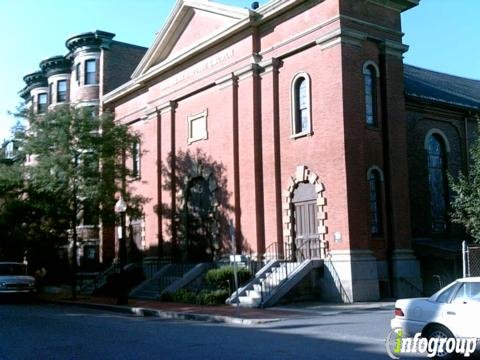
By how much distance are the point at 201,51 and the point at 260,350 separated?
792 inches

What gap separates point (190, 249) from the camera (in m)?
29.9

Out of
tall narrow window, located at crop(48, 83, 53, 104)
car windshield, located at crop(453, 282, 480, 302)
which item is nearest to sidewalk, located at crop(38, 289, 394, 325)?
car windshield, located at crop(453, 282, 480, 302)

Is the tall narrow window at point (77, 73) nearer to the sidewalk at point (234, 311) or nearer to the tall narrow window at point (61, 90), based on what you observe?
the tall narrow window at point (61, 90)

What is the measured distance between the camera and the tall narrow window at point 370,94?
77.1 feet

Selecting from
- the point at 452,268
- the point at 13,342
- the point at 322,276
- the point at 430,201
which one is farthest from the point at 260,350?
the point at 430,201

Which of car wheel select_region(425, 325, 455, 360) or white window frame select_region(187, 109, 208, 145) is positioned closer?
car wheel select_region(425, 325, 455, 360)

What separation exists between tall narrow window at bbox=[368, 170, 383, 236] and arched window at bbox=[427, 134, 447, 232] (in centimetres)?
474

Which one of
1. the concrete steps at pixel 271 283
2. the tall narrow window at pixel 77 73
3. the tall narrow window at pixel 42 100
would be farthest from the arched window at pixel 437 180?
the tall narrow window at pixel 42 100

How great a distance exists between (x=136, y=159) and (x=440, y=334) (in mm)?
26976

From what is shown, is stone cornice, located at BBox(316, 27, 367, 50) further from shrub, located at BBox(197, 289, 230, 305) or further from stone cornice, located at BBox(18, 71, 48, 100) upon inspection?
stone cornice, located at BBox(18, 71, 48, 100)

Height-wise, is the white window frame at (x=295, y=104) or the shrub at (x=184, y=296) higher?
the white window frame at (x=295, y=104)

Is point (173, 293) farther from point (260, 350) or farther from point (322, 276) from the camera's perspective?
point (260, 350)

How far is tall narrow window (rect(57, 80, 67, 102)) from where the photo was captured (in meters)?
43.0

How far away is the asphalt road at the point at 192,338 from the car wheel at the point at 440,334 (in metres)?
0.94
